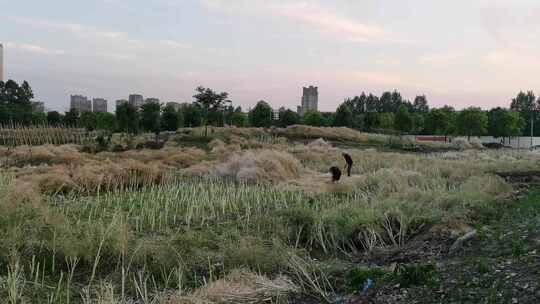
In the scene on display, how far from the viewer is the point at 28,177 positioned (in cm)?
936

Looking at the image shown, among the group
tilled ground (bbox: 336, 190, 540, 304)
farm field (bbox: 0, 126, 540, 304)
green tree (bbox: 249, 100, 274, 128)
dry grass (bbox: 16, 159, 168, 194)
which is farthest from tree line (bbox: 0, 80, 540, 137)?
tilled ground (bbox: 336, 190, 540, 304)

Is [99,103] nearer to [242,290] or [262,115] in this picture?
[262,115]

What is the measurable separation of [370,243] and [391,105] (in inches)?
3041

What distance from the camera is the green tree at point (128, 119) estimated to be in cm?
3481

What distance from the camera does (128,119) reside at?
114 ft

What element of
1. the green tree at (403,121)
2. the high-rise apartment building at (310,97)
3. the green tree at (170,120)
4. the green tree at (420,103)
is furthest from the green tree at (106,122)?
the high-rise apartment building at (310,97)

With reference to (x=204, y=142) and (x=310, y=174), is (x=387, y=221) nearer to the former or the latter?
(x=310, y=174)

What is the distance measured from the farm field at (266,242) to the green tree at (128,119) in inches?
967

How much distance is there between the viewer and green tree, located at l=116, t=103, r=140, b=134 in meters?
34.8

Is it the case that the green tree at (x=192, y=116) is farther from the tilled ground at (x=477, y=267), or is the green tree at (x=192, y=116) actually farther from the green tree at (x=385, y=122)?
the tilled ground at (x=477, y=267)

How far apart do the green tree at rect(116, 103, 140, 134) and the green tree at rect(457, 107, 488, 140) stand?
30724mm

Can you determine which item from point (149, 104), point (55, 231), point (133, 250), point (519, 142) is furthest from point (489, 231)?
point (519, 142)

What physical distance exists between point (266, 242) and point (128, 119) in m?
31.0

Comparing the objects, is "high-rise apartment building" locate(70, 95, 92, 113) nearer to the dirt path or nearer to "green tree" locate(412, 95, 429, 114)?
"green tree" locate(412, 95, 429, 114)
